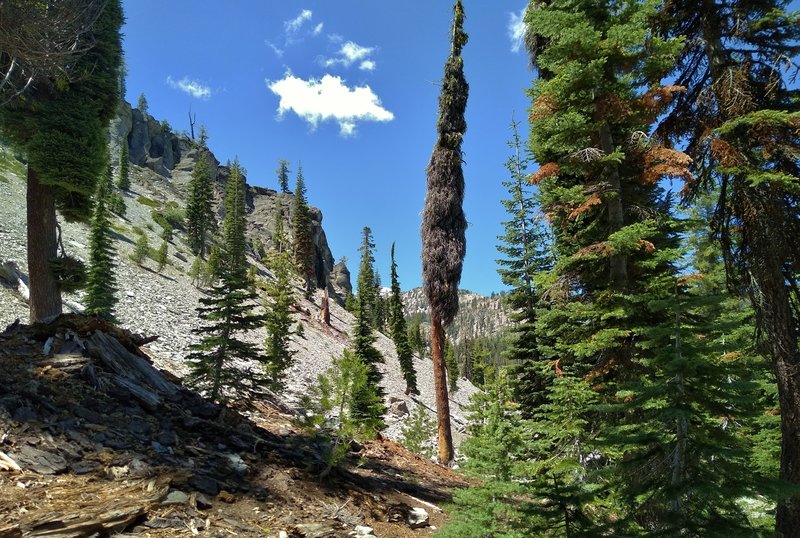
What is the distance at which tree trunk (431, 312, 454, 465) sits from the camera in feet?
42.2

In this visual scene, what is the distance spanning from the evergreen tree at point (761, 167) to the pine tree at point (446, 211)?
7959 millimetres

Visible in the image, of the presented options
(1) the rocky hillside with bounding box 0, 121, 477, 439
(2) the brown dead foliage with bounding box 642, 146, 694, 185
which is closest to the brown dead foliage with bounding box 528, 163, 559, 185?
(2) the brown dead foliage with bounding box 642, 146, 694, 185

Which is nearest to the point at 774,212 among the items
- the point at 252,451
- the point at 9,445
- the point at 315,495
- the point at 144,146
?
the point at 315,495

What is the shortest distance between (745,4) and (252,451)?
32.5 feet

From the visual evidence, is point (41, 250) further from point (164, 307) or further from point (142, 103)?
point (142, 103)

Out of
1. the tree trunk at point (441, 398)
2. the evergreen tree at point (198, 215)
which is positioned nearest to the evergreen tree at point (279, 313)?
the tree trunk at point (441, 398)

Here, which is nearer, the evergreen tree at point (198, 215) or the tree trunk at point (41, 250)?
the tree trunk at point (41, 250)

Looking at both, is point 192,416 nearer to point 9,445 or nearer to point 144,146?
point 9,445

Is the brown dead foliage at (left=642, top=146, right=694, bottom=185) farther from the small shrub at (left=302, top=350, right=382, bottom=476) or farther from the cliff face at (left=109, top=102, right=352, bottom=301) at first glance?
the cliff face at (left=109, top=102, right=352, bottom=301)

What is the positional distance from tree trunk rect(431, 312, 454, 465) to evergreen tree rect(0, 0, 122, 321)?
9976 millimetres

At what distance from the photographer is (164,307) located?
89.5 ft

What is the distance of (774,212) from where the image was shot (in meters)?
6.06

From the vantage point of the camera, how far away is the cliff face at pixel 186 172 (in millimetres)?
88875

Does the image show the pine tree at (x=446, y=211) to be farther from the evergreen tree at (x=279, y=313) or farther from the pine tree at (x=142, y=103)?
the pine tree at (x=142, y=103)
